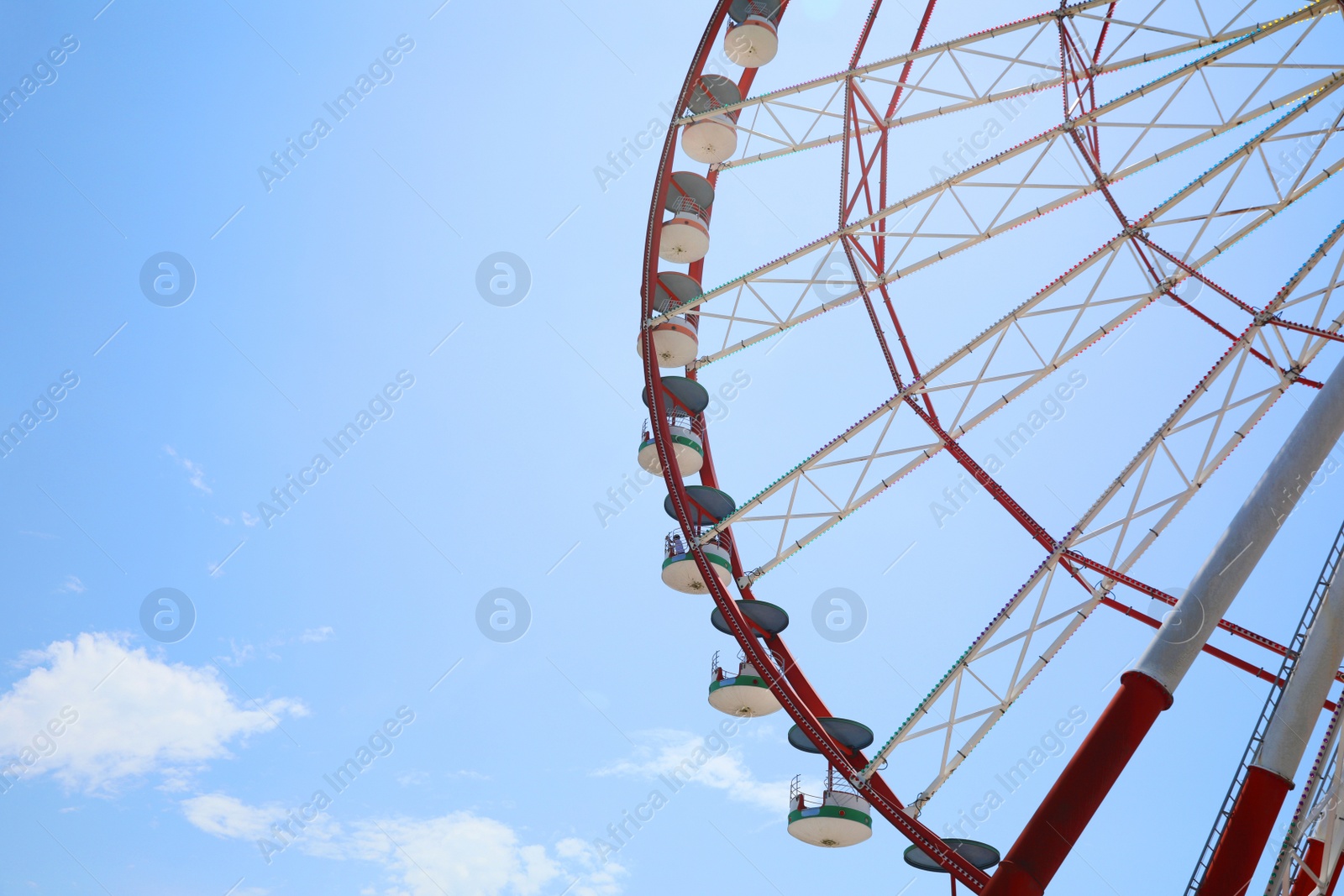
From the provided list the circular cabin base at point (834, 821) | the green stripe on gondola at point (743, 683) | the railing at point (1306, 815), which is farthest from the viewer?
the green stripe on gondola at point (743, 683)

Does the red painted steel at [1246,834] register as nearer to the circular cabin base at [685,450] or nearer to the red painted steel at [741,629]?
the red painted steel at [741,629]

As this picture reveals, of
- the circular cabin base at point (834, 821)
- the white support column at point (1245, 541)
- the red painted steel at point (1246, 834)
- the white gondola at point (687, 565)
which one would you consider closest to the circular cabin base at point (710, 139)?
the white gondola at point (687, 565)

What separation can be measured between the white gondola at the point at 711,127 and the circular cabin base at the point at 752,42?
1.73 feet

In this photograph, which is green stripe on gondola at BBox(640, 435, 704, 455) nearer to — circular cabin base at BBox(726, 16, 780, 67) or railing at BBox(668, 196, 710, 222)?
railing at BBox(668, 196, 710, 222)

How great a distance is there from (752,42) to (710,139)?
205 cm

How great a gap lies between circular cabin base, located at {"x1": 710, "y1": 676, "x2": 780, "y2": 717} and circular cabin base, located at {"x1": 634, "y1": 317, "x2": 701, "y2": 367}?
546 centimetres

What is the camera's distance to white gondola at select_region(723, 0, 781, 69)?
21.8 metres

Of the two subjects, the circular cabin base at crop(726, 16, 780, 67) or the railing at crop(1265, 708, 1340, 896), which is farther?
the circular cabin base at crop(726, 16, 780, 67)

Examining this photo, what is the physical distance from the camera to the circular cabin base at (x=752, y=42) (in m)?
21.7

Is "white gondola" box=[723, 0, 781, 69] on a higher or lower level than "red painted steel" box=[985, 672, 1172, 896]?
higher

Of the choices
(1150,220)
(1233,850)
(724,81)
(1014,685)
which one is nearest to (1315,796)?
(1233,850)

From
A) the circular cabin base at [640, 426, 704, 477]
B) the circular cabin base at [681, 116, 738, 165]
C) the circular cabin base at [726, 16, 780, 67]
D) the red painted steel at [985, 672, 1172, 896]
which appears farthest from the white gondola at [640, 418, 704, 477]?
the red painted steel at [985, 672, 1172, 896]

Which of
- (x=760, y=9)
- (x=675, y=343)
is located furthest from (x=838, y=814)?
(x=760, y=9)

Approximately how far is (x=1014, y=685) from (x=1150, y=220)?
20.8 ft
